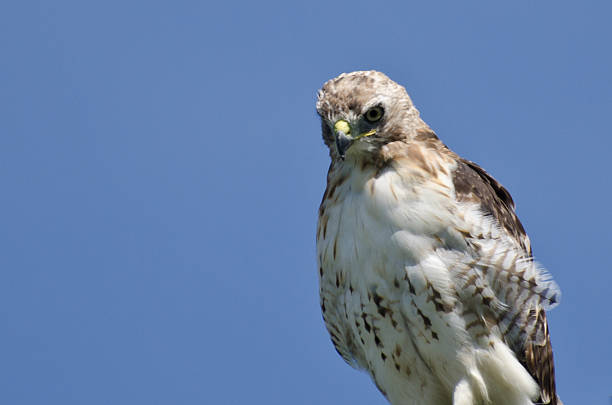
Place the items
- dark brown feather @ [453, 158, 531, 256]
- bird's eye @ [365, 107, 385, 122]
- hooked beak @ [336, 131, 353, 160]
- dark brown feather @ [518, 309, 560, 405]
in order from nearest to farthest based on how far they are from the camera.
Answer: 1. hooked beak @ [336, 131, 353, 160]
2. bird's eye @ [365, 107, 385, 122]
3. dark brown feather @ [453, 158, 531, 256]
4. dark brown feather @ [518, 309, 560, 405]

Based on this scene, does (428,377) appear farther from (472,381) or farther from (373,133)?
(373,133)

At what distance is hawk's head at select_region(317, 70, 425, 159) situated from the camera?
4.30 m

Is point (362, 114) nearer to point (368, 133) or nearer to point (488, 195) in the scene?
point (368, 133)

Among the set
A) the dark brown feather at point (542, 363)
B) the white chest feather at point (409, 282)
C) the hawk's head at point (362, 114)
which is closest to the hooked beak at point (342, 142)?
the hawk's head at point (362, 114)

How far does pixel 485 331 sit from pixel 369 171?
108 cm

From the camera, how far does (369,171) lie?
14.8ft

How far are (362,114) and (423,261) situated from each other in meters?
0.85

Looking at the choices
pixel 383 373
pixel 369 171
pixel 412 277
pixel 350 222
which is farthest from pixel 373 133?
pixel 383 373

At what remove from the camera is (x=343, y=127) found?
4.26m

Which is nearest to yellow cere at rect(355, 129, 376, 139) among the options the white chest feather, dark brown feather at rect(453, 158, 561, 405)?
the white chest feather

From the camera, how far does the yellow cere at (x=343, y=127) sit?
4258 mm

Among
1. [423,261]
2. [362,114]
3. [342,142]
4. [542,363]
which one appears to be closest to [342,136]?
[342,142]

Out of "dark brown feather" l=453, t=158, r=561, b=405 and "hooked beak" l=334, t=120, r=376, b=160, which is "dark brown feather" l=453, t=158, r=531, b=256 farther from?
"hooked beak" l=334, t=120, r=376, b=160

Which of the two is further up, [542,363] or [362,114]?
[362,114]
